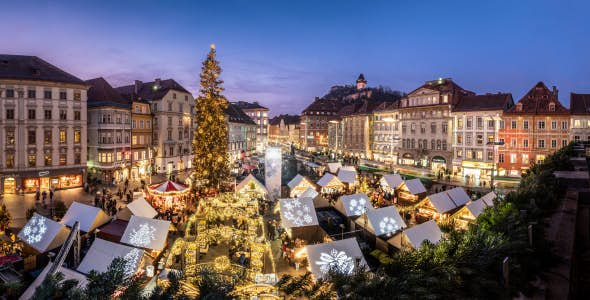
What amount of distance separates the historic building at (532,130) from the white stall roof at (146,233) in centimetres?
4082

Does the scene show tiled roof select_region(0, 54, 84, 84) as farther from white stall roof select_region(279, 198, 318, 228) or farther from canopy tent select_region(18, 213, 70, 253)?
white stall roof select_region(279, 198, 318, 228)

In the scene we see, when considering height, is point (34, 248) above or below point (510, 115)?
below

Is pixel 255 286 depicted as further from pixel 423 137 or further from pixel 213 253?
pixel 423 137

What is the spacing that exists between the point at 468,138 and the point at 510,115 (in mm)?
5838

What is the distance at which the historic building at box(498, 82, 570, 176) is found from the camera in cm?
3853

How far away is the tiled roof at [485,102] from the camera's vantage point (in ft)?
140

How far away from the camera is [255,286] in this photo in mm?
6066

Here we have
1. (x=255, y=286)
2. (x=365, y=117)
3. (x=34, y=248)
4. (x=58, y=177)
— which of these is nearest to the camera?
(x=255, y=286)

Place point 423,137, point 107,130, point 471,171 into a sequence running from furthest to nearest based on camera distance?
point 423,137 → point 471,171 → point 107,130

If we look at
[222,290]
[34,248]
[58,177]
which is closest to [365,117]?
[58,177]

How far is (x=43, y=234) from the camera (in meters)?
13.8

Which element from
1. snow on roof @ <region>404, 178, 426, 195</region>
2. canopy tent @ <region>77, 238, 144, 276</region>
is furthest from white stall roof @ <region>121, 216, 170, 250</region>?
snow on roof @ <region>404, 178, 426, 195</region>

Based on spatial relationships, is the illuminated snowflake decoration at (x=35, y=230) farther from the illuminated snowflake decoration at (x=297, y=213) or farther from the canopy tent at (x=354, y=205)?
the canopy tent at (x=354, y=205)

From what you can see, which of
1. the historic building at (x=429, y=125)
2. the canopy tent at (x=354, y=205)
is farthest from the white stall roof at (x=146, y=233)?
the historic building at (x=429, y=125)
